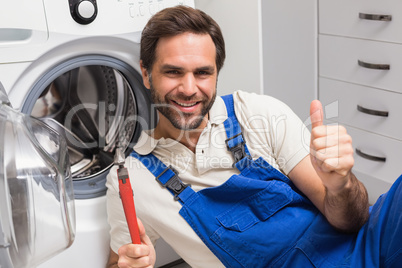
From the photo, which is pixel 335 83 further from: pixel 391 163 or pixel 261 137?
pixel 261 137

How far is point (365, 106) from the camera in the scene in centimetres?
220

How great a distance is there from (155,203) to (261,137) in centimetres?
33

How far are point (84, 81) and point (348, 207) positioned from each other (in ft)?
3.18

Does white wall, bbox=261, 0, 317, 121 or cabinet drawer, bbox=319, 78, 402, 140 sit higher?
white wall, bbox=261, 0, 317, 121

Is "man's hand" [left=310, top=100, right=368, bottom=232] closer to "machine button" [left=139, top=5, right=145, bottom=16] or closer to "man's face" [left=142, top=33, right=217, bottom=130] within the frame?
"man's face" [left=142, top=33, right=217, bottom=130]

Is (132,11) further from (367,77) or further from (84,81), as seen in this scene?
(367,77)

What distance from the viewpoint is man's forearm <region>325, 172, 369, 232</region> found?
130 cm

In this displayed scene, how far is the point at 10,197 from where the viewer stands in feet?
A: 3.24

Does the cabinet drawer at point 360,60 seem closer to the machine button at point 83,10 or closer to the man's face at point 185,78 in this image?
the man's face at point 185,78

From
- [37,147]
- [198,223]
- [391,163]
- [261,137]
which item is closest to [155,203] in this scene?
[198,223]

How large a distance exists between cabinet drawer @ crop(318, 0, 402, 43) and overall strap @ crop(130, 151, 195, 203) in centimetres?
97

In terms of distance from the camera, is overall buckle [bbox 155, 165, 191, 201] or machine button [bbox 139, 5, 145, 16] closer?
overall buckle [bbox 155, 165, 191, 201]

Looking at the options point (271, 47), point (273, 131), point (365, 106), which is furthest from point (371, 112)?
point (273, 131)

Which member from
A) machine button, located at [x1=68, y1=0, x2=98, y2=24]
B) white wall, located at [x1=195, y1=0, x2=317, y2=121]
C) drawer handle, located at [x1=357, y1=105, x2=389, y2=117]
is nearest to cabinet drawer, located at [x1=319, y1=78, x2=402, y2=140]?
Answer: drawer handle, located at [x1=357, y1=105, x2=389, y2=117]
